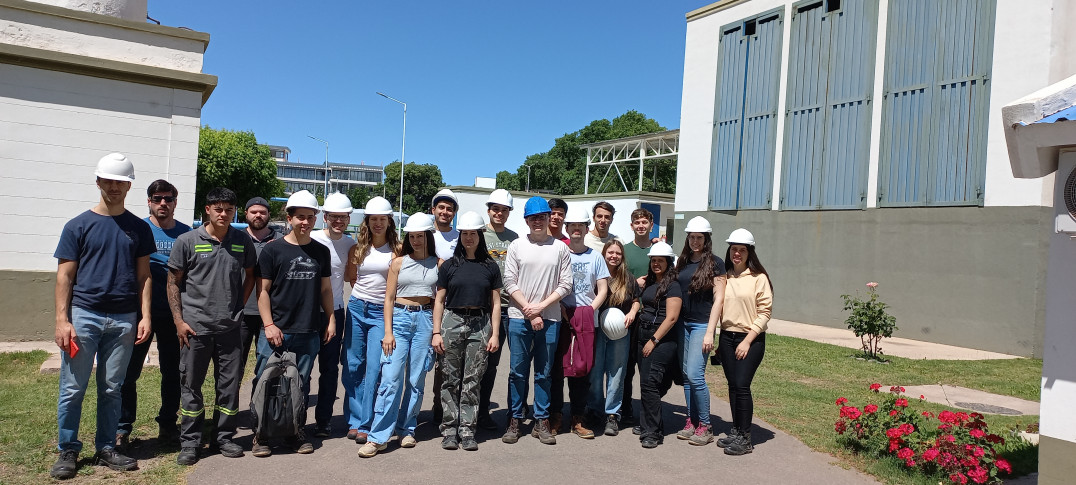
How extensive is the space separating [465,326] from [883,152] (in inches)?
473

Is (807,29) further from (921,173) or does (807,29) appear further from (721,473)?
(721,473)

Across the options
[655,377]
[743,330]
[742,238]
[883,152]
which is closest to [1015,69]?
[883,152]

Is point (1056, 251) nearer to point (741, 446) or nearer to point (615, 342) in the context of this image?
point (741, 446)

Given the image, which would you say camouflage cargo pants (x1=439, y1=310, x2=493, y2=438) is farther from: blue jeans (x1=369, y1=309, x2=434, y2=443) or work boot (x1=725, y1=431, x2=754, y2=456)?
work boot (x1=725, y1=431, x2=754, y2=456)

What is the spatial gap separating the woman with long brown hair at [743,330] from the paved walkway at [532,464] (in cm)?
25

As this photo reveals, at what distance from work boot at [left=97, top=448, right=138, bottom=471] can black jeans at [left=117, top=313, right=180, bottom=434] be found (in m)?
0.33

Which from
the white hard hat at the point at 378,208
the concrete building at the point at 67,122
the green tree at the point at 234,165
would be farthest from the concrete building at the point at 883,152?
the green tree at the point at 234,165

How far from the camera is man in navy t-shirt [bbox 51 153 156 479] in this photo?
14.9ft

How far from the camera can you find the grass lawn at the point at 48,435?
15.1 feet

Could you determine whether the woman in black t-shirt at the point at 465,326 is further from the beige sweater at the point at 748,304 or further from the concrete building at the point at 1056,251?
the concrete building at the point at 1056,251

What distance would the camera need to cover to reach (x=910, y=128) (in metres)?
14.1

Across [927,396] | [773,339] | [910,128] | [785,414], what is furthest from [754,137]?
[785,414]

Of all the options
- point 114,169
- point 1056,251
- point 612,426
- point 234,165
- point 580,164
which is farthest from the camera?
point 580,164

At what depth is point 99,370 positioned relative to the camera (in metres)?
4.74
